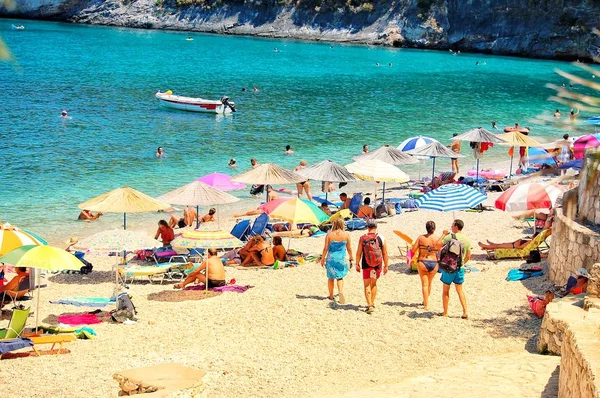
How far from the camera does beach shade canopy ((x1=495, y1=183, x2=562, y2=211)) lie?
16703 millimetres

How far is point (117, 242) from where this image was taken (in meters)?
14.2

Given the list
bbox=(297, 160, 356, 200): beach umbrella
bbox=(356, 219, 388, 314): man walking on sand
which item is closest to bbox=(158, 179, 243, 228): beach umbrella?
bbox=(297, 160, 356, 200): beach umbrella

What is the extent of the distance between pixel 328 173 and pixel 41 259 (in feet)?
32.5

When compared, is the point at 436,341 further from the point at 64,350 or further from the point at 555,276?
the point at 64,350

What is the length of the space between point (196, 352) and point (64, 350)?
1759 mm

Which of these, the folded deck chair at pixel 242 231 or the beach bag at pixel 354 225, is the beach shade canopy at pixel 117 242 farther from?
the beach bag at pixel 354 225

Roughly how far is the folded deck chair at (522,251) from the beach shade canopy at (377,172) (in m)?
4.83

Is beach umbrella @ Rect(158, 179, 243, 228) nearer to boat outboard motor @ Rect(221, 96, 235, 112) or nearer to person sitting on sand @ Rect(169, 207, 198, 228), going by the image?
person sitting on sand @ Rect(169, 207, 198, 228)

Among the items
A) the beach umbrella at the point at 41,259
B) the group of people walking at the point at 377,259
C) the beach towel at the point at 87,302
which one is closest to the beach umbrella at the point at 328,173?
the group of people walking at the point at 377,259

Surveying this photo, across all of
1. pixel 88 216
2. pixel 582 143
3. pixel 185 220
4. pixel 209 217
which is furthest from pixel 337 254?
pixel 88 216

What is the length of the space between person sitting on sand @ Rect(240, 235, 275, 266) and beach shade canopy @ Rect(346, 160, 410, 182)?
15.9 ft

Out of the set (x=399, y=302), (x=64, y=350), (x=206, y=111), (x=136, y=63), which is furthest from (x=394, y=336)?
(x=136, y=63)

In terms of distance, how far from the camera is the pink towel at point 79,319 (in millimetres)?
12530

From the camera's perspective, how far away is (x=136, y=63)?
7106 centimetres
